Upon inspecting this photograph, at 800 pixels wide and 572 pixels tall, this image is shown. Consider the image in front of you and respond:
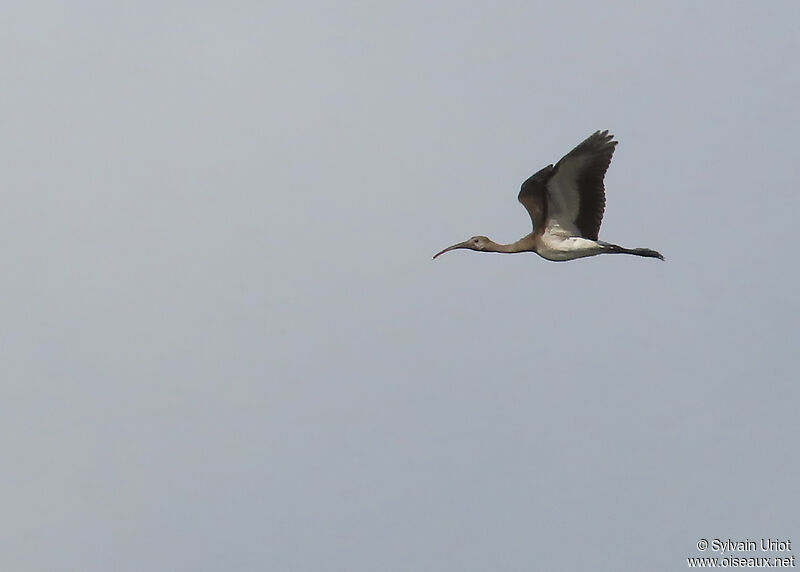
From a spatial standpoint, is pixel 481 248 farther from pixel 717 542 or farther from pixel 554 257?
pixel 717 542

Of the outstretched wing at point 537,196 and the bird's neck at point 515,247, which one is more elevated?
the outstretched wing at point 537,196

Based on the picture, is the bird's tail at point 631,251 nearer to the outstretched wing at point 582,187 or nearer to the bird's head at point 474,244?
the outstretched wing at point 582,187

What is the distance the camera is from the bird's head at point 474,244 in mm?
37406

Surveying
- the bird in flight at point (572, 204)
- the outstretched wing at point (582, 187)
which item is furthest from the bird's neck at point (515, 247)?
the outstretched wing at point (582, 187)

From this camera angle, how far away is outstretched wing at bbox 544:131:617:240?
3356 cm

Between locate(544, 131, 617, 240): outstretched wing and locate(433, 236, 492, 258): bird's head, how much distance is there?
8.41 feet

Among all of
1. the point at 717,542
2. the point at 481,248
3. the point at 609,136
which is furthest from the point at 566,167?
the point at 717,542

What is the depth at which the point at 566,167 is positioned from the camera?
33750mm

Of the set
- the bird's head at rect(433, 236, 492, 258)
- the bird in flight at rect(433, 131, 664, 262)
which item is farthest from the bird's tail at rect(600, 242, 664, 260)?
the bird's head at rect(433, 236, 492, 258)

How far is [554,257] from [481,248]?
Result: 245 centimetres

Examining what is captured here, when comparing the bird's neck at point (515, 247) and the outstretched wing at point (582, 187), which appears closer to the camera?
the outstretched wing at point (582, 187)

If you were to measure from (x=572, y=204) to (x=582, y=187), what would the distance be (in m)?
0.64

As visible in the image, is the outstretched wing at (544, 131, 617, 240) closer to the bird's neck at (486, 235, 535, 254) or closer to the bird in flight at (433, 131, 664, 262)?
the bird in flight at (433, 131, 664, 262)

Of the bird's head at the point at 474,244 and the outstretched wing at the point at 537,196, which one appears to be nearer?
the outstretched wing at the point at 537,196
